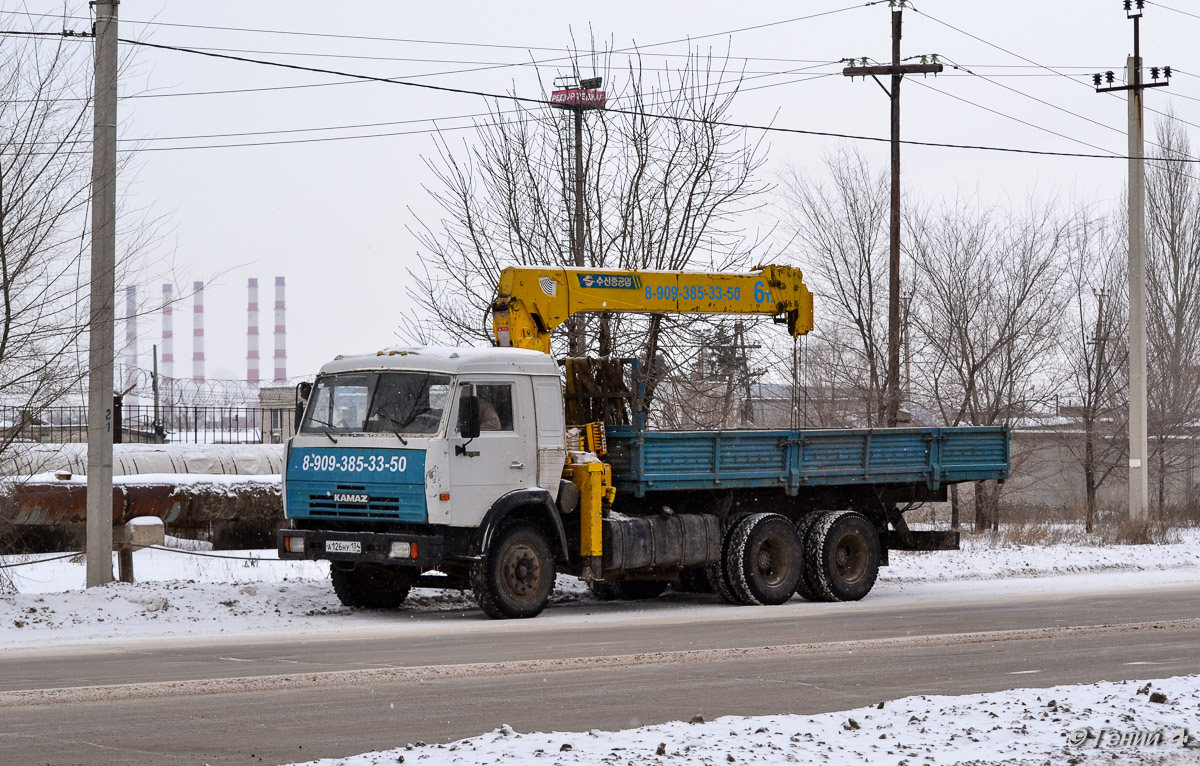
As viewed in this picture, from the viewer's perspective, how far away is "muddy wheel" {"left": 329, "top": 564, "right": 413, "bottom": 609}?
15336 millimetres

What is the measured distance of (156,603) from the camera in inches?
564

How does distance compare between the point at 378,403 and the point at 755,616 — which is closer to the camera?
the point at 378,403

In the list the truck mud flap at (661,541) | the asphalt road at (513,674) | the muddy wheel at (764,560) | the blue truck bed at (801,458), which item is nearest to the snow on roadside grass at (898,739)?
the asphalt road at (513,674)

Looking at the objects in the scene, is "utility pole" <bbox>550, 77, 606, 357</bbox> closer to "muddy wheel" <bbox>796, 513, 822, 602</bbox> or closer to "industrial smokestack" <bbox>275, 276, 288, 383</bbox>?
"muddy wheel" <bbox>796, 513, 822, 602</bbox>

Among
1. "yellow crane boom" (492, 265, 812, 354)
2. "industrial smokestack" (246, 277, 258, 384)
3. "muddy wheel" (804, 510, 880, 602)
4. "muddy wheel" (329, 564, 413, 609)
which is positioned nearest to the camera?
"muddy wheel" (329, 564, 413, 609)

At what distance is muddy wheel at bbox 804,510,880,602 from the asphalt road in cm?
227

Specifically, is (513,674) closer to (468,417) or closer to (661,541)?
(468,417)

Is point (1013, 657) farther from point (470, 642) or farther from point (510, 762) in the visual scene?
point (510, 762)

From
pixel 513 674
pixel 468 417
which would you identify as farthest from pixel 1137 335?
pixel 513 674

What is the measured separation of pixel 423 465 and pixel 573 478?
2186 mm

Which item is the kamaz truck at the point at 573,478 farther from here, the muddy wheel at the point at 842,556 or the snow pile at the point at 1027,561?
the snow pile at the point at 1027,561

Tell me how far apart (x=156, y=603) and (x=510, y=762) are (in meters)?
8.76

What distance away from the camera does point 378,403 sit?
1466 cm

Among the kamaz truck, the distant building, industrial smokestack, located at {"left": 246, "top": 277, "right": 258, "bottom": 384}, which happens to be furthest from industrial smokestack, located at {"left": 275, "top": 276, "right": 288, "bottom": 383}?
the kamaz truck
